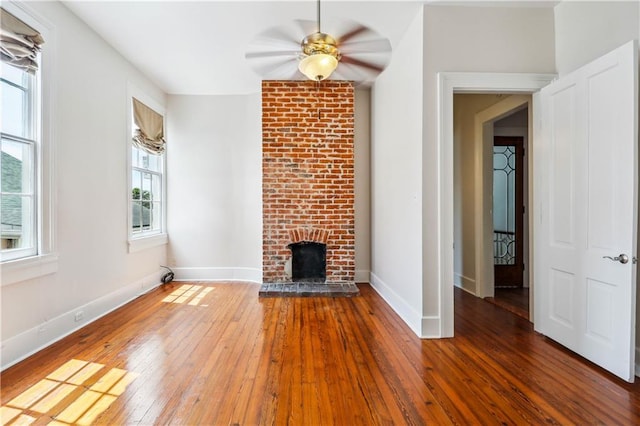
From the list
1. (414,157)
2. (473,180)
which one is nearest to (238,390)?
(414,157)

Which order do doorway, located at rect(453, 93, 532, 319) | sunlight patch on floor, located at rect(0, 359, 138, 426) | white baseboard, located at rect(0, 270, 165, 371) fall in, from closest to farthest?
sunlight patch on floor, located at rect(0, 359, 138, 426) < white baseboard, located at rect(0, 270, 165, 371) < doorway, located at rect(453, 93, 532, 319)

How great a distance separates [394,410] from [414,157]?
223cm

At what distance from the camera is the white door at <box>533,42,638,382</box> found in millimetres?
2154

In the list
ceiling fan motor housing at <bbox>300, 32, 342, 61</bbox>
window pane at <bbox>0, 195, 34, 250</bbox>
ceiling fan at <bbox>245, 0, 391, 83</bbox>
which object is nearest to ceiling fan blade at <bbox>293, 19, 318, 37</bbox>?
ceiling fan at <bbox>245, 0, 391, 83</bbox>

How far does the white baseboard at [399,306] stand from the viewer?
9.87 feet

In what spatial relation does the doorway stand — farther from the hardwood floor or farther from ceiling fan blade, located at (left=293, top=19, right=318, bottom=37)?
ceiling fan blade, located at (left=293, top=19, right=318, bottom=37)

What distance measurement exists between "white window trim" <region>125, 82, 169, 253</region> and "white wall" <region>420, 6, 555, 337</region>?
3.68 metres

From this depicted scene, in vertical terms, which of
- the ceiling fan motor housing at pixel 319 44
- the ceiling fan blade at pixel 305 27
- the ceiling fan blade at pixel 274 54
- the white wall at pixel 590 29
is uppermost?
the white wall at pixel 590 29

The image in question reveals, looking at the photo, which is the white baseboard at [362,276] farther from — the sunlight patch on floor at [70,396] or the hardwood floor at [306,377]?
the sunlight patch on floor at [70,396]

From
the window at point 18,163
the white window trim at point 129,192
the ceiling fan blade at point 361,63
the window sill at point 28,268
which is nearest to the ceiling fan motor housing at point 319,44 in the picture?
the ceiling fan blade at point 361,63

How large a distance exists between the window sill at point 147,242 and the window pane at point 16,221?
1.44 meters

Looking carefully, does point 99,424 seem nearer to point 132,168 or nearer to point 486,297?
point 132,168

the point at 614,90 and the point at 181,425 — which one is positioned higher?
the point at 614,90

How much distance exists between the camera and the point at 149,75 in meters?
4.49
